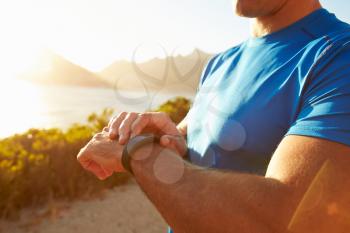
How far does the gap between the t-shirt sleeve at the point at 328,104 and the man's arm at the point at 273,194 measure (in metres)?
0.03

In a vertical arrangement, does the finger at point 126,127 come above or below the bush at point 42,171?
above

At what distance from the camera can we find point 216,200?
1087 mm

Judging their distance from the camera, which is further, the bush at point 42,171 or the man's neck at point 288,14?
the bush at point 42,171

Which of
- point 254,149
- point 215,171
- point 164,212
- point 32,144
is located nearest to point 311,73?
point 254,149

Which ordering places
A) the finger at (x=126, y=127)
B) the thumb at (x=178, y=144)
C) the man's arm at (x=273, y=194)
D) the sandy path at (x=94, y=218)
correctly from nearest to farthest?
the man's arm at (x=273, y=194), the finger at (x=126, y=127), the thumb at (x=178, y=144), the sandy path at (x=94, y=218)

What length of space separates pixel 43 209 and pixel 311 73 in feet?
18.5

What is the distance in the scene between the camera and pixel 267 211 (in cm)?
103

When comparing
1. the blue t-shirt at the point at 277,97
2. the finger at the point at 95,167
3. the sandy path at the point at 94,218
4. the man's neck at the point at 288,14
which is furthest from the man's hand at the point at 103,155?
the sandy path at the point at 94,218

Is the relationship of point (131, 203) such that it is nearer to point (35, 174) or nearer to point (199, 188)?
point (35, 174)

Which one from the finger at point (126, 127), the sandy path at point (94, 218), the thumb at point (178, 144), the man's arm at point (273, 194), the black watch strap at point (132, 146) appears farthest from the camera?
the sandy path at point (94, 218)

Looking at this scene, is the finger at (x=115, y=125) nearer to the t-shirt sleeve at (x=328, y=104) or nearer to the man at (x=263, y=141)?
the man at (x=263, y=141)

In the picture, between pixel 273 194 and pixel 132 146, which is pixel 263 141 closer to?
pixel 273 194

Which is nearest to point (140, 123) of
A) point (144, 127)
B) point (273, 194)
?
point (144, 127)

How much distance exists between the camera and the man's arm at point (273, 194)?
3.25 ft
